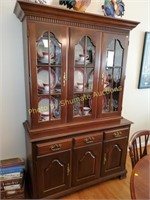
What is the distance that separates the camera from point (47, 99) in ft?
5.42

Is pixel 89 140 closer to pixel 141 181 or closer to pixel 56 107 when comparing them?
pixel 56 107

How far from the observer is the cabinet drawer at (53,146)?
5.04ft

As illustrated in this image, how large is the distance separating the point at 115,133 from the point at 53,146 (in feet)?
2.57

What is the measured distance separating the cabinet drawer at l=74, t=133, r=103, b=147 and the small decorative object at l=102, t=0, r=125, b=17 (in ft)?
4.48

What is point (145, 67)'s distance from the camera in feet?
8.41

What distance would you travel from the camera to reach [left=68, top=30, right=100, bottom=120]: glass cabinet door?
1644 millimetres

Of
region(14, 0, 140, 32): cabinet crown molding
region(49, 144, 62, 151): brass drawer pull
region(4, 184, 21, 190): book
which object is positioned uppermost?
region(14, 0, 140, 32): cabinet crown molding

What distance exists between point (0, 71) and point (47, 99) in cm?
58

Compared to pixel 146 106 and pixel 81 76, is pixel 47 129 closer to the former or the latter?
pixel 81 76

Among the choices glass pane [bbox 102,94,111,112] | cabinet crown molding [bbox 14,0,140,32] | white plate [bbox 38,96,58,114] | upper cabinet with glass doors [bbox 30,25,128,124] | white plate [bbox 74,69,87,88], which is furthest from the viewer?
glass pane [bbox 102,94,111,112]

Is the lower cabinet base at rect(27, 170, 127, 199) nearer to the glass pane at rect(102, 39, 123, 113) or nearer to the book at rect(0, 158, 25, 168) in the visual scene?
the book at rect(0, 158, 25, 168)

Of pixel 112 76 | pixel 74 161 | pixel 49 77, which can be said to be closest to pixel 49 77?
pixel 49 77

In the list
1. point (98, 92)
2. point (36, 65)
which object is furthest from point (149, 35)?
point (36, 65)

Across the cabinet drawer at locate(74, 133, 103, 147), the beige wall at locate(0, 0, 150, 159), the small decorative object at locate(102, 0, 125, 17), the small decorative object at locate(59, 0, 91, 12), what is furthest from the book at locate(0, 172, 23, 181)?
the small decorative object at locate(102, 0, 125, 17)
